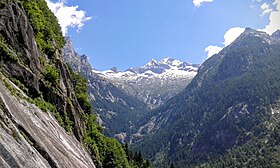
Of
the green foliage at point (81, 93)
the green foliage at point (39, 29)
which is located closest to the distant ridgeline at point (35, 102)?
the green foliage at point (39, 29)

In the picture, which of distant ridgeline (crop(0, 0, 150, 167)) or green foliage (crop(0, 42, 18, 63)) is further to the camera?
green foliage (crop(0, 42, 18, 63))

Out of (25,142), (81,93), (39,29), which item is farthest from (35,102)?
(81,93)

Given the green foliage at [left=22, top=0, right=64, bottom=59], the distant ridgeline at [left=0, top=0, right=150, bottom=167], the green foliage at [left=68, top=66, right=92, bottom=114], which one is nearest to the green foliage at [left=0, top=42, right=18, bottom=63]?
the distant ridgeline at [left=0, top=0, right=150, bottom=167]

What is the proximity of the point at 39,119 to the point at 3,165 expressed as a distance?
53.1 ft

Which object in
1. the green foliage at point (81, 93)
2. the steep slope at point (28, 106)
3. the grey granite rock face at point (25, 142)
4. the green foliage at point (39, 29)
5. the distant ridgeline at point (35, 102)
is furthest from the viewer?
the green foliage at point (81, 93)

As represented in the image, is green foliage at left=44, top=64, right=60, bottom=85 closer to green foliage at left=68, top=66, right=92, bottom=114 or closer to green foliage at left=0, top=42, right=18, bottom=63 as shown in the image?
green foliage at left=0, top=42, right=18, bottom=63

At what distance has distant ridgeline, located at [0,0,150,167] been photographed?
2488cm

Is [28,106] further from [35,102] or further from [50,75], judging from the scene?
[50,75]

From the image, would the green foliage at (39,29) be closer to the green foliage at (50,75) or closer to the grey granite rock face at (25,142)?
the green foliage at (50,75)

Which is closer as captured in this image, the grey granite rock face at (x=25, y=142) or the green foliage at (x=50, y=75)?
the grey granite rock face at (x=25, y=142)

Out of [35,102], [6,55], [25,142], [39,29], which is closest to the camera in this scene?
[25,142]

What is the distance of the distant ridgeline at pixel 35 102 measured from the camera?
81.6 ft

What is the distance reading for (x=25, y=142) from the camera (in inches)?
987

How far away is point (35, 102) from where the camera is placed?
41.4 meters
